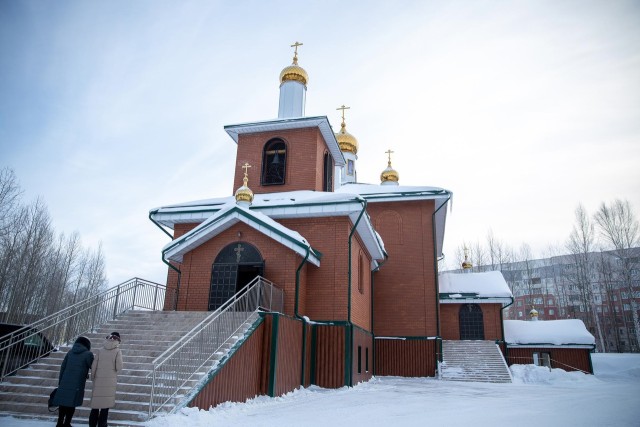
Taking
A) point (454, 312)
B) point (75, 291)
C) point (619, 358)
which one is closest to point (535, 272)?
point (619, 358)

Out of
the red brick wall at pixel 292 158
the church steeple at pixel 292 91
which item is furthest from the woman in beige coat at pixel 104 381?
the church steeple at pixel 292 91

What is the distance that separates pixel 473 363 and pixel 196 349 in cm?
1277

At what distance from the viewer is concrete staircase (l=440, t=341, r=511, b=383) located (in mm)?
16484

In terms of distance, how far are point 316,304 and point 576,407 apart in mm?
6339

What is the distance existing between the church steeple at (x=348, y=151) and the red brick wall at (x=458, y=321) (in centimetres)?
894

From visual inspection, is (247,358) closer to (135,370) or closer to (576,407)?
(135,370)

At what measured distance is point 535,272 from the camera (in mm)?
59031

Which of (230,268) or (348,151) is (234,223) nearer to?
(230,268)

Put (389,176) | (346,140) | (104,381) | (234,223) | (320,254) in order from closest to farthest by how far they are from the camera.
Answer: (104,381)
(234,223)
(320,254)
(389,176)
(346,140)

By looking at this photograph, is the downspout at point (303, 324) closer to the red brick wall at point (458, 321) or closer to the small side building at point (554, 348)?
the red brick wall at point (458, 321)

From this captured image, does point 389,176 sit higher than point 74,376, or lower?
higher

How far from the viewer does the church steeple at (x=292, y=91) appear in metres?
17.2

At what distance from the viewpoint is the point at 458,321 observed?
2106cm

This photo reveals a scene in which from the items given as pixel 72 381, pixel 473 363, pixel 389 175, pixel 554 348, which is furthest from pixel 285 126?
pixel 554 348
